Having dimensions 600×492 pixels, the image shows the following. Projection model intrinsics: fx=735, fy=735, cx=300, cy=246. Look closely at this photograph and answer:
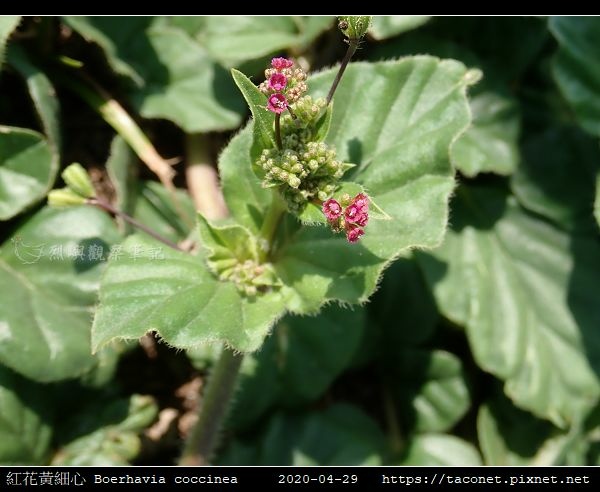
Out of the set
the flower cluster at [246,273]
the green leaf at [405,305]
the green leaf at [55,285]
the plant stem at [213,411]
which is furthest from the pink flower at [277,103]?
the green leaf at [405,305]

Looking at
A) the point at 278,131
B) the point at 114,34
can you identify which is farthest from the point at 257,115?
the point at 114,34

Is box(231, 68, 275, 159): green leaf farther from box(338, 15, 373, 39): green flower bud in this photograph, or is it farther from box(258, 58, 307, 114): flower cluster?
box(338, 15, 373, 39): green flower bud

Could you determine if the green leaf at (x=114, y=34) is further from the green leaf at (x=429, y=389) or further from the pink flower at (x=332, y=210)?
the green leaf at (x=429, y=389)

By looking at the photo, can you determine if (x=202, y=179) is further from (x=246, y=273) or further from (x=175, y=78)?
(x=246, y=273)
